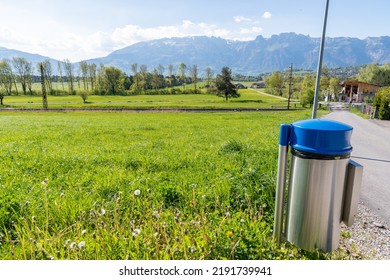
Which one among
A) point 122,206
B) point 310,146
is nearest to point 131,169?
point 122,206

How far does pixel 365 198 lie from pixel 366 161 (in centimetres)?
416

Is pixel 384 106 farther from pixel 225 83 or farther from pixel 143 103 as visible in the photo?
pixel 225 83

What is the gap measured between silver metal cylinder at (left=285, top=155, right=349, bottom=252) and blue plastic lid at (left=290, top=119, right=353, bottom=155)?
11 cm

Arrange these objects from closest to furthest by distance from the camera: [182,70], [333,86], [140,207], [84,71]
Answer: [140,207] → [333,86] → [84,71] → [182,70]

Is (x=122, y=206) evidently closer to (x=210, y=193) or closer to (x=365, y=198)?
(x=210, y=193)

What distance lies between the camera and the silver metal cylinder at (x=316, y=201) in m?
2.40

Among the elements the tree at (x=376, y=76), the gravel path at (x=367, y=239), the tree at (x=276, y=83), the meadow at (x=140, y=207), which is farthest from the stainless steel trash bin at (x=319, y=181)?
the tree at (x=276, y=83)

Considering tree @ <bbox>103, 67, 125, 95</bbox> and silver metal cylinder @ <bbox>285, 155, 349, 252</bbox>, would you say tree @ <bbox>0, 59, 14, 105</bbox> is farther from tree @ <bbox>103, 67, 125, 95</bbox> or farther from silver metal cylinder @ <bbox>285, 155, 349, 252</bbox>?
silver metal cylinder @ <bbox>285, 155, 349, 252</bbox>

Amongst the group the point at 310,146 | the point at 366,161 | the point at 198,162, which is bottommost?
the point at 366,161

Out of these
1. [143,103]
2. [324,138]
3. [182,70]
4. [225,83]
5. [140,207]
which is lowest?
[143,103]

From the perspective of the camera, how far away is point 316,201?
97.2 inches

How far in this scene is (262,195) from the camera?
4.12 meters

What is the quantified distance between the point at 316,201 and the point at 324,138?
0.63 metres

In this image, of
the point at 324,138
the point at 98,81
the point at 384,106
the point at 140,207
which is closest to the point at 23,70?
the point at 98,81
